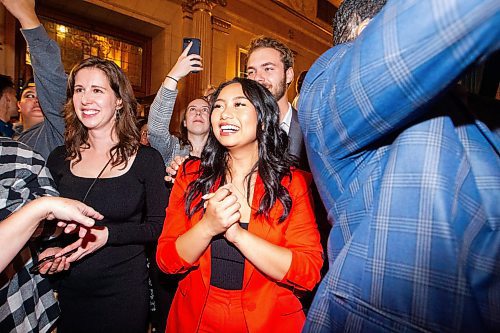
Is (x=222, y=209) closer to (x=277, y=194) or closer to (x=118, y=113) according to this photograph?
(x=277, y=194)

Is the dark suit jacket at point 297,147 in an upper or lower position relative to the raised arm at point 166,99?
lower

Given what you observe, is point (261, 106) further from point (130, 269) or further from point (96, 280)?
point (96, 280)

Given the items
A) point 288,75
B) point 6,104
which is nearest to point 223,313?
point 288,75

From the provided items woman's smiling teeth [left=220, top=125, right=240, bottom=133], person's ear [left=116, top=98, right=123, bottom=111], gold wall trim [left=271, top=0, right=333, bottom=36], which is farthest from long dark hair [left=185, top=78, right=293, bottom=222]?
gold wall trim [left=271, top=0, right=333, bottom=36]

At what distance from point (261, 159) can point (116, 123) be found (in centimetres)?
107

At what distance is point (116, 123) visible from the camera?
7.41 ft

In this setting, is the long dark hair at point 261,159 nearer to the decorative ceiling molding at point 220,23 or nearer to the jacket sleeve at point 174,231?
the jacket sleeve at point 174,231

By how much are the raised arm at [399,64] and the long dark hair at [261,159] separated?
88 centimetres

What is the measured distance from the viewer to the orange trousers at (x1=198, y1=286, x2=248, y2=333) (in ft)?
4.82

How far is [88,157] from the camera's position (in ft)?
6.98

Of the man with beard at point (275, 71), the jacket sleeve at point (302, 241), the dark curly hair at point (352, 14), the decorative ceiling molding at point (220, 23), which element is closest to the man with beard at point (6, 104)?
the man with beard at point (275, 71)

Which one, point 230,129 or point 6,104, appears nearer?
point 230,129

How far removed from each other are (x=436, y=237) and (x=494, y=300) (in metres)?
0.17

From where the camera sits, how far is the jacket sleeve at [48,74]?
82.0 inches
